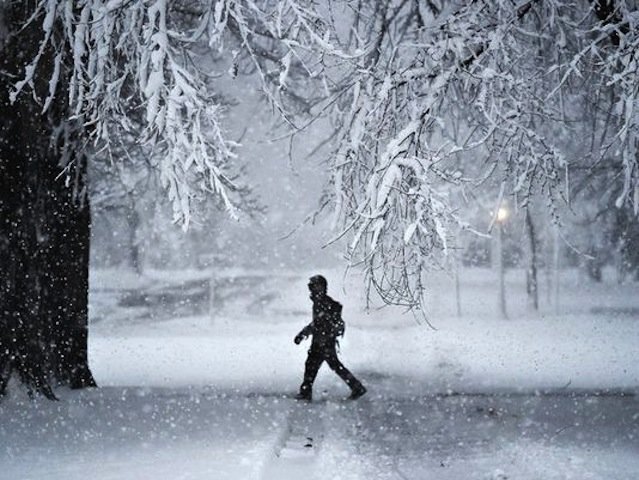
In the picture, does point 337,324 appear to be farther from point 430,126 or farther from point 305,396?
point 430,126

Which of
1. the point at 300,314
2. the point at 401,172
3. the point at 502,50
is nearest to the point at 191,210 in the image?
the point at 401,172

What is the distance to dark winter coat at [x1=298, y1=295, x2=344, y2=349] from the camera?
990cm

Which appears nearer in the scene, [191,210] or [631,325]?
[191,210]

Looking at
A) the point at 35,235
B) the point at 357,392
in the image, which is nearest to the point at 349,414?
the point at 357,392

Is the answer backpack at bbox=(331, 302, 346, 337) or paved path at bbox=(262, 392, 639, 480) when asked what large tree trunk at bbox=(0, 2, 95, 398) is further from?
backpack at bbox=(331, 302, 346, 337)

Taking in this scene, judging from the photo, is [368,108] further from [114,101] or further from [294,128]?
[114,101]

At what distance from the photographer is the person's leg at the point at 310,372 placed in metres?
9.65

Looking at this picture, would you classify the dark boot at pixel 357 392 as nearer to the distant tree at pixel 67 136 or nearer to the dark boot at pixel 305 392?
the dark boot at pixel 305 392

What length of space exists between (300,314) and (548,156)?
82.5 ft

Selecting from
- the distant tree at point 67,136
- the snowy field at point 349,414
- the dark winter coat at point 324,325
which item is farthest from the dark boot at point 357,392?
the distant tree at point 67,136

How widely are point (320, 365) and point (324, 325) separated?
1.83 feet

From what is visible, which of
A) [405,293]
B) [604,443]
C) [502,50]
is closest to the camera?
[405,293]

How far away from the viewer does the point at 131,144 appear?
1179cm

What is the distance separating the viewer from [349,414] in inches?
347
